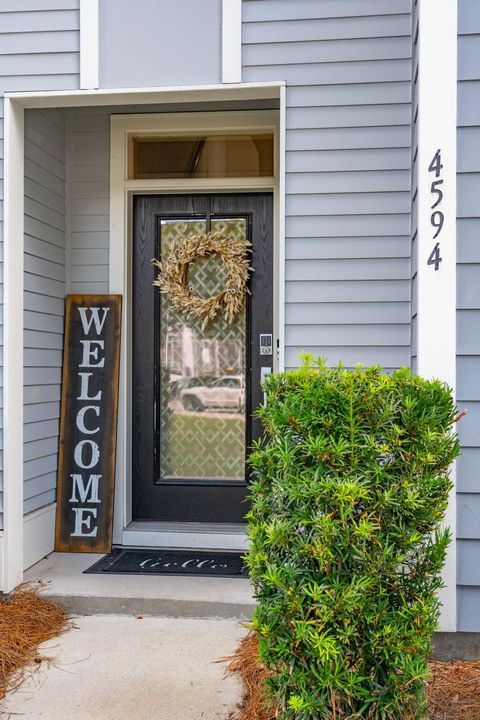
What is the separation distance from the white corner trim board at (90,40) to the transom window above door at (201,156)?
81 centimetres

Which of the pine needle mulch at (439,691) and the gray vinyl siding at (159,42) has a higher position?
the gray vinyl siding at (159,42)

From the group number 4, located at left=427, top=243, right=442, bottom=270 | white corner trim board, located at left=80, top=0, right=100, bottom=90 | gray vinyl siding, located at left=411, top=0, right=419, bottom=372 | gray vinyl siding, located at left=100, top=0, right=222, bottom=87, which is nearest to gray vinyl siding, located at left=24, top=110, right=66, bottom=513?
white corner trim board, located at left=80, top=0, right=100, bottom=90

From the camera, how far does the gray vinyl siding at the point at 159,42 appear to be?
115 inches

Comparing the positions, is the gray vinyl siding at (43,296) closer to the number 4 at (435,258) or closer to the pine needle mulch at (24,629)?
the pine needle mulch at (24,629)

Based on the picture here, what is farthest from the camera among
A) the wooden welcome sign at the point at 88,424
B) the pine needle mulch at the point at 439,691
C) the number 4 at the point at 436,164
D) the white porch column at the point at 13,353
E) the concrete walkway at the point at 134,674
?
the wooden welcome sign at the point at 88,424

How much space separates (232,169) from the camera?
376 cm

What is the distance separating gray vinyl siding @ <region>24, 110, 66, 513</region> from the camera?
3.37 m

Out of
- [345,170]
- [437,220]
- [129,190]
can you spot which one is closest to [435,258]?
[437,220]

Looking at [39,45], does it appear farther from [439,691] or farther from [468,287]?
[439,691]

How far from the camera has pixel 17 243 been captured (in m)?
3.15

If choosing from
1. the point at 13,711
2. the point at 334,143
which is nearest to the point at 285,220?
the point at 334,143

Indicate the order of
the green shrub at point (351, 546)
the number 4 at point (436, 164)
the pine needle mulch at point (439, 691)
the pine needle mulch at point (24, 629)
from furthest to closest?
1. the pine needle mulch at point (24, 629)
2. the number 4 at point (436, 164)
3. the pine needle mulch at point (439, 691)
4. the green shrub at point (351, 546)

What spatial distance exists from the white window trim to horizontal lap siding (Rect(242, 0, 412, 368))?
161 mm

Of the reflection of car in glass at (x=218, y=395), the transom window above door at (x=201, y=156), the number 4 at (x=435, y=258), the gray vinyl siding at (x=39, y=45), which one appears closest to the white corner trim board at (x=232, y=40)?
the gray vinyl siding at (x=39, y=45)
